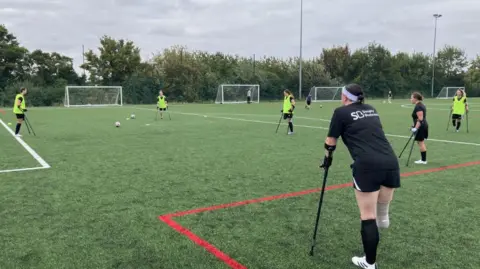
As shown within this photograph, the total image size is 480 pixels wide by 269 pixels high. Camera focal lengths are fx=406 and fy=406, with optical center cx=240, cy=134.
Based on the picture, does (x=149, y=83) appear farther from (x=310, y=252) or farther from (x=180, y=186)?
(x=310, y=252)

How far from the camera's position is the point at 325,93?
52.8 m

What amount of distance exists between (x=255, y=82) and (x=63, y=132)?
36.2 metres

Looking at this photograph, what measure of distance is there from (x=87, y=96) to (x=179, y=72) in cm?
1154

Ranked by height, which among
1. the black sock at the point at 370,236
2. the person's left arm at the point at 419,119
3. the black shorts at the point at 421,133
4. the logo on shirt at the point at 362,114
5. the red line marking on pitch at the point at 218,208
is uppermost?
the logo on shirt at the point at 362,114

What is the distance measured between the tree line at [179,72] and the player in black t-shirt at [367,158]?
41339 millimetres

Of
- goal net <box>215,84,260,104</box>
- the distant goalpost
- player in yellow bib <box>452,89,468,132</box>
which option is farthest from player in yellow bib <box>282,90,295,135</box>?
the distant goalpost

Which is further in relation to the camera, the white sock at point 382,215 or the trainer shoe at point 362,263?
the white sock at point 382,215

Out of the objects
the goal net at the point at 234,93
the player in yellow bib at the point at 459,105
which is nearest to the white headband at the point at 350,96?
the player in yellow bib at the point at 459,105

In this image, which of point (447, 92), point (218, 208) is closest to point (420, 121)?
point (218, 208)

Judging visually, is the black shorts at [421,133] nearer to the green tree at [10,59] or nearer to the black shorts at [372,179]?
the black shorts at [372,179]

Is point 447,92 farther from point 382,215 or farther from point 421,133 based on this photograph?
point 382,215

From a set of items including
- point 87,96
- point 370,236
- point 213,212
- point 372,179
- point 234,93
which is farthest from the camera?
point 234,93

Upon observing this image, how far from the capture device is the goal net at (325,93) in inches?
2045

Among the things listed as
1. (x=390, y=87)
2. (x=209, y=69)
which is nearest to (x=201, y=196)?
(x=209, y=69)
